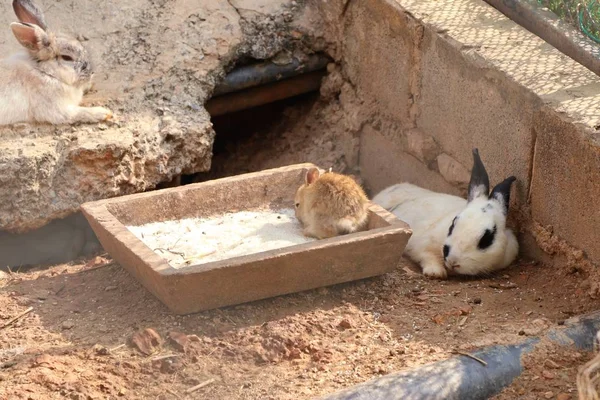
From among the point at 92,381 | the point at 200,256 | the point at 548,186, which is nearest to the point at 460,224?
the point at 548,186

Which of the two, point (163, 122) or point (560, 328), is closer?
point (560, 328)

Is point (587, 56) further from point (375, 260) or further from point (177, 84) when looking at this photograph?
point (177, 84)

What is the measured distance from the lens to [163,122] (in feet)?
22.2

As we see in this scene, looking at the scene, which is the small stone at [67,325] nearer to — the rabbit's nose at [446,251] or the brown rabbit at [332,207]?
the brown rabbit at [332,207]

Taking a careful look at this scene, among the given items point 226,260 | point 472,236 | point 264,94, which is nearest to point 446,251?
point 472,236

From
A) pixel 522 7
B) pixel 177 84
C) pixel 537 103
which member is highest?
pixel 522 7

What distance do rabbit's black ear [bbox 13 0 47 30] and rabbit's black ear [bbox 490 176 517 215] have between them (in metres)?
3.16

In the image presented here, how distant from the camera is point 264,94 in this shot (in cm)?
777

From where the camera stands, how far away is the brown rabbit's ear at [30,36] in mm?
6363

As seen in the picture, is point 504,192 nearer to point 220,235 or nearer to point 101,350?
point 220,235

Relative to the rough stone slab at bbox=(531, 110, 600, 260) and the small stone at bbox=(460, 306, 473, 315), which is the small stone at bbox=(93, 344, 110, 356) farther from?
the rough stone slab at bbox=(531, 110, 600, 260)

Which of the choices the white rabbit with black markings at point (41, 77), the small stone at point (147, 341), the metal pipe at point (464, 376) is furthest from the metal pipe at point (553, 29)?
the small stone at point (147, 341)

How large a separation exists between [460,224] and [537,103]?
33.2 inches

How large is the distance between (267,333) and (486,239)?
1510 mm
